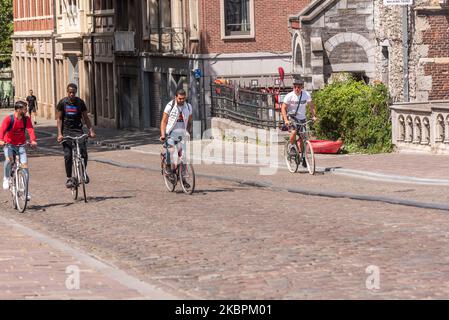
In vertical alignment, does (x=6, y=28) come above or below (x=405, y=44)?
above

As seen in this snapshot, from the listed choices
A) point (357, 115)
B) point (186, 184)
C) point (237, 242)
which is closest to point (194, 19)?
point (357, 115)

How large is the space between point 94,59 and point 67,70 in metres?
5.56

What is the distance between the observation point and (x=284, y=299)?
34.6 feet

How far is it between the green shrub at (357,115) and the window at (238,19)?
13.1m

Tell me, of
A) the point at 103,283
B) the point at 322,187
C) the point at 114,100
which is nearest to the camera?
the point at 103,283

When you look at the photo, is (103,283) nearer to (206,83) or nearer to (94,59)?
(206,83)

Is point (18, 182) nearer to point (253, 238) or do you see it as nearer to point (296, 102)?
point (253, 238)

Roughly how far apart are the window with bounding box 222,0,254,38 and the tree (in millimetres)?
45388

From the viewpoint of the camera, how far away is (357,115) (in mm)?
31906

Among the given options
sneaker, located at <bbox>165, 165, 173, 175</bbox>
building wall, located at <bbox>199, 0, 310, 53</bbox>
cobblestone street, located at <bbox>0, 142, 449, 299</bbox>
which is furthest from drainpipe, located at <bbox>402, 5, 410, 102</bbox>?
building wall, located at <bbox>199, 0, 310, 53</bbox>

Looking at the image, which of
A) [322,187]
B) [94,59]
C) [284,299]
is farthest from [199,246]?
[94,59]

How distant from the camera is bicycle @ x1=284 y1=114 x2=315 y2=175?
24.6m

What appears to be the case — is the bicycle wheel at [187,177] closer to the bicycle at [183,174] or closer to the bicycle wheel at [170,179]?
the bicycle at [183,174]

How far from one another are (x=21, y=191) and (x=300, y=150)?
7.14 metres
